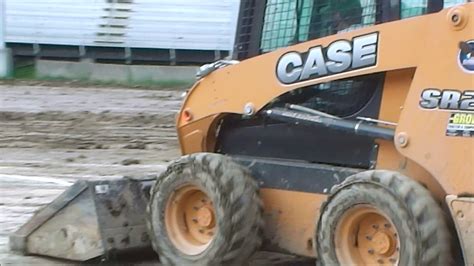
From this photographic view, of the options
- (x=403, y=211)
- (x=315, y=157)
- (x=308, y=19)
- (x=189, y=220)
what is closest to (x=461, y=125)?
(x=403, y=211)

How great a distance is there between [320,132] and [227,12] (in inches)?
727

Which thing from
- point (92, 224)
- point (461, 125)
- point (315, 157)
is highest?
point (461, 125)

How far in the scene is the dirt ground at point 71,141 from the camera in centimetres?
1038

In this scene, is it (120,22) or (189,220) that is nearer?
(189,220)

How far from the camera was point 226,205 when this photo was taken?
6.88 m

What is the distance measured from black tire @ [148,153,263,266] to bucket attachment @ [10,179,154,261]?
56cm

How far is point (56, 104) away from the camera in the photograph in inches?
776

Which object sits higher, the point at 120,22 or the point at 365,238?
the point at 120,22

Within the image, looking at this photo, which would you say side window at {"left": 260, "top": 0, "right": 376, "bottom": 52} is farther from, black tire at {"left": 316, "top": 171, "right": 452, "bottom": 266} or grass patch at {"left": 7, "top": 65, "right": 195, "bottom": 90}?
grass patch at {"left": 7, "top": 65, "right": 195, "bottom": 90}

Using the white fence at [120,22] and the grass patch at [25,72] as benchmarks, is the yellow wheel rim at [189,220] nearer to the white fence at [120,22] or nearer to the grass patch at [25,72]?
the white fence at [120,22]

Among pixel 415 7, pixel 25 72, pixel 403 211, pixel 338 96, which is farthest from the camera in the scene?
pixel 25 72

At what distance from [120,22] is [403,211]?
20.1 meters

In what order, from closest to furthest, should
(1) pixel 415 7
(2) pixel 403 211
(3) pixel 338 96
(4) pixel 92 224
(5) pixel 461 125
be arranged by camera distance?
1. (5) pixel 461 125
2. (2) pixel 403 211
3. (1) pixel 415 7
4. (3) pixel 338 96
5. (4) pixel 92 224

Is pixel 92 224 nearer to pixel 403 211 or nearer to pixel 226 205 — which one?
pixel 226 205
